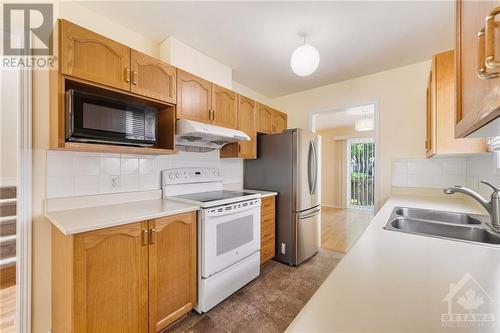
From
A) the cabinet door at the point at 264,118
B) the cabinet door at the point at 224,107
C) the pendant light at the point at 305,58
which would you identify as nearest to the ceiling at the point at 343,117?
the cabinet door at the point at 264,118

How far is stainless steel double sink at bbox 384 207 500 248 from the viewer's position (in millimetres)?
1166

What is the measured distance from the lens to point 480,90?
19.7 inches

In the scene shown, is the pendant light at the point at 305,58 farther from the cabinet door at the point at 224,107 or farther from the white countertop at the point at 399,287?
the white countertop at the point at 399,287

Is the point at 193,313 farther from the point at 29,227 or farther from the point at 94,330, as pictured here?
the point at 29,227

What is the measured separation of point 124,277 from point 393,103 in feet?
10.8

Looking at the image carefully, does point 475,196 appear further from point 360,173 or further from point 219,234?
point 360,173

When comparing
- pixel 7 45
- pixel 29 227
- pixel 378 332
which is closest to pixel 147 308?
pixel 29 227

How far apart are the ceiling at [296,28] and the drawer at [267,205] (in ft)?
5.47

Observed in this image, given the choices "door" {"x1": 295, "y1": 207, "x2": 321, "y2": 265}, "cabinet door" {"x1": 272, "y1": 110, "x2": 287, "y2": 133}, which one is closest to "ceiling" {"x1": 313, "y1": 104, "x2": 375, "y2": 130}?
"cabinet door" {"x1": 272, "y1": 110, "x2": 287, "y2": 133}

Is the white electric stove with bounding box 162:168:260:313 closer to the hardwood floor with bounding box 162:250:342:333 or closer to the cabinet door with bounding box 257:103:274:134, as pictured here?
the hardwood floor with bounding box 162:250:342:333

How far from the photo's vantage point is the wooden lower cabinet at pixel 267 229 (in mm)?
2498

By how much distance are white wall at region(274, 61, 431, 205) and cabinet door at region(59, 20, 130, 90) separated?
8.82 ft

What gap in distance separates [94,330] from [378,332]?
4.97 feet

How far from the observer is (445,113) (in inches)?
62.0
